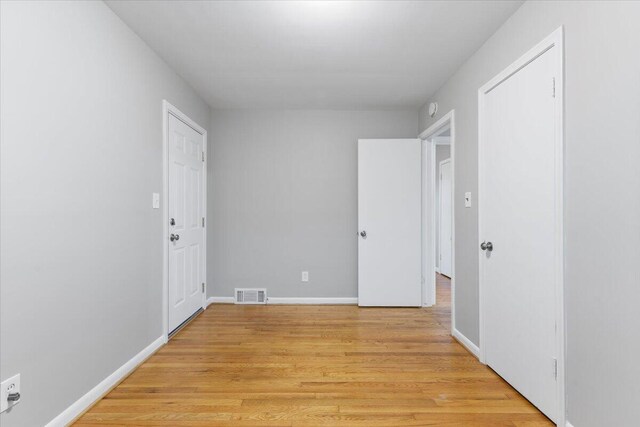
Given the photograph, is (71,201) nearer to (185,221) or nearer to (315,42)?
(185,221)

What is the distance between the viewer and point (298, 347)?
9.10ft

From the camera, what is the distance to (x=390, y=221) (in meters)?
3.96

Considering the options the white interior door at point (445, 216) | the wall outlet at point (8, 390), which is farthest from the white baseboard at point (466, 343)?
the white interior door at point (445, 216)

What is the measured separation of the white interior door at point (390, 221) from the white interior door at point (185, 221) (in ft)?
5.91

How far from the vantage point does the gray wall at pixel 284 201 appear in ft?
13.5

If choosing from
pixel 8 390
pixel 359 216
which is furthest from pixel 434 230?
pixel 8 390

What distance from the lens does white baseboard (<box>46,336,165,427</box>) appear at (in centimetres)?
172

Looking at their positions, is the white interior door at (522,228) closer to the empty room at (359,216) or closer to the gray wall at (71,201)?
the empty room at (359,216)

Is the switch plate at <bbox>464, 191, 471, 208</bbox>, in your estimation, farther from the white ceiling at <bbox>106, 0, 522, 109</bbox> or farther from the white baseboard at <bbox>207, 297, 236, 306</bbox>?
the white baseboard at <bbox>207, 297, 236, 306</bbox>

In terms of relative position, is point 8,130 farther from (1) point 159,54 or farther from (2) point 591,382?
(2) point 591,382

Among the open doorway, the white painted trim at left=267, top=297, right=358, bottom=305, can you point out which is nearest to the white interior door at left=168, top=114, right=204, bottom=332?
the white painted trim at left=267, top=297, right=358, bottom=305

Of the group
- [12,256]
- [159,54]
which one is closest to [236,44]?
[159,54]

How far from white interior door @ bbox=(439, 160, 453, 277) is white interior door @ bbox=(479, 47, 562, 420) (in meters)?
3.58

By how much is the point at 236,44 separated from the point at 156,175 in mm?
1178
